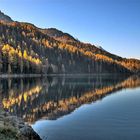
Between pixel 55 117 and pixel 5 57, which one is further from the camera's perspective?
pixel 5 57

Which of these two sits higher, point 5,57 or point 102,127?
point 5,57

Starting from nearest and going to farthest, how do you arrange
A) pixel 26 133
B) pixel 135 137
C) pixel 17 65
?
1. pixel 26 133
2. pixel 135 137
3. pixel 17 65

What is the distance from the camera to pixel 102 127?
116 feet

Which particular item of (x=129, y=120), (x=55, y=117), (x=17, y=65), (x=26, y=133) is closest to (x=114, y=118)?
(x=129, y=120)

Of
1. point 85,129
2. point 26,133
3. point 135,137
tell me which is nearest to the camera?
point 26,133

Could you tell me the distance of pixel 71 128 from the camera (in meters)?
34.4

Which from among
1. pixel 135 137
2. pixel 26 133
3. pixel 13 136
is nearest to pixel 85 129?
pixel 135 137

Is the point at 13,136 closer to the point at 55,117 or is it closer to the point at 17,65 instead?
the point at 55,117

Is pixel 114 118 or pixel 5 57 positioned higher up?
pixel 5 57

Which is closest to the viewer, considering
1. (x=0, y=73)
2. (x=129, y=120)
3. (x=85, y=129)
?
(x=85, y=129)

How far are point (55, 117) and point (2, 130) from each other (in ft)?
63.7

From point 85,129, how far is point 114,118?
9598 mm

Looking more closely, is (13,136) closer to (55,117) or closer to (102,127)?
(102,127)

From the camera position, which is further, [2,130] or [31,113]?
[31,113]
